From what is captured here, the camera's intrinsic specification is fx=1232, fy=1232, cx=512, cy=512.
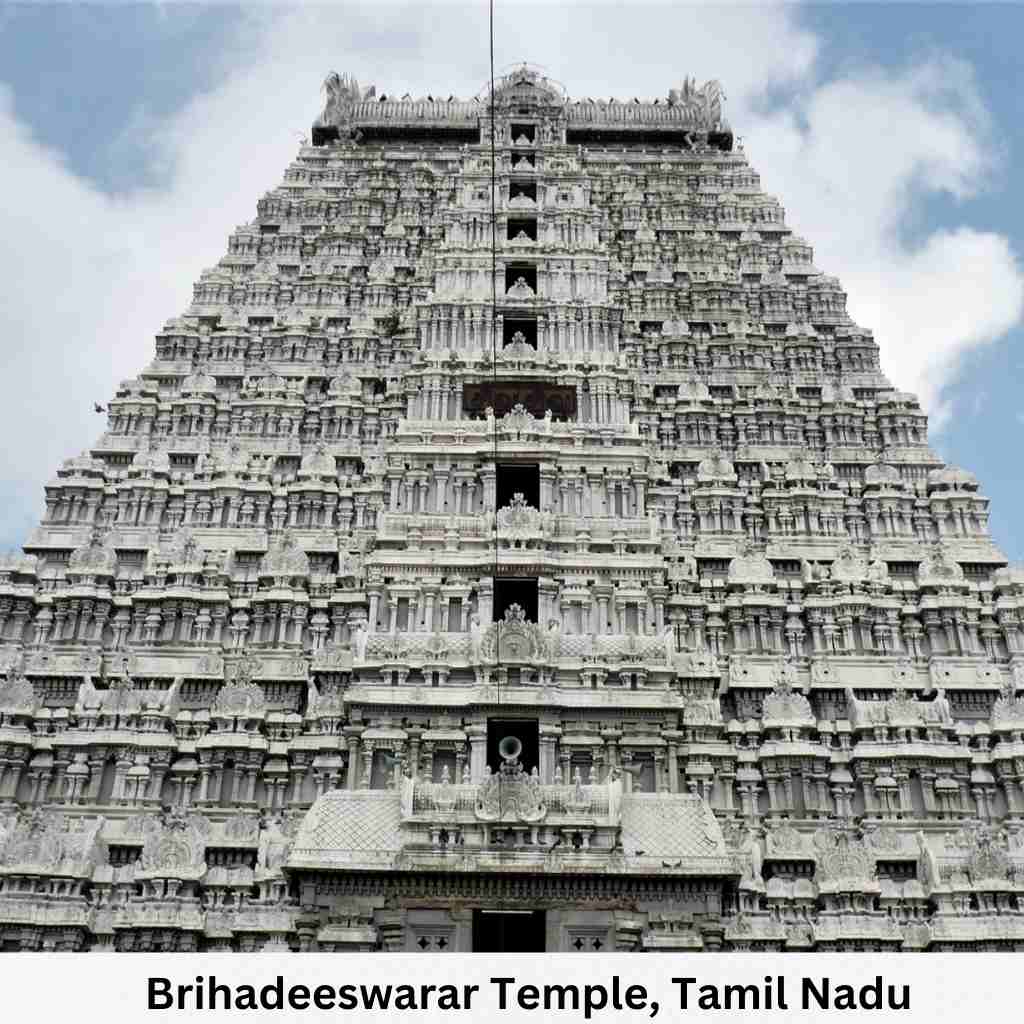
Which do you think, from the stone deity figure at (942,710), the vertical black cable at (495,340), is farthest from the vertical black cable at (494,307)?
the stone deity figure at (942,710)

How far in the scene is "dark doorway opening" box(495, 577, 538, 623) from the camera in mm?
24172

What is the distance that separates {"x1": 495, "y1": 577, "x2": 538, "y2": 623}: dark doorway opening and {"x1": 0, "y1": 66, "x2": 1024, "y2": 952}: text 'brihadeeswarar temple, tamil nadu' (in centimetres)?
14

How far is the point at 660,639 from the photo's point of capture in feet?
74.0

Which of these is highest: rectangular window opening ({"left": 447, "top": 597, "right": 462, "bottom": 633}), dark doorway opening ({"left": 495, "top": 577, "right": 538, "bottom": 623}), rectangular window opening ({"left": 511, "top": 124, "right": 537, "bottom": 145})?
rectangular window opening ({"left": 511, "top": 124, "right": 537, "bottom": 145})

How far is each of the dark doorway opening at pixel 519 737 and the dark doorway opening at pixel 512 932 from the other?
285 centimetres

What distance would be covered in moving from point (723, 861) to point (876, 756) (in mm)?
5072

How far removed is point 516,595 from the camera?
24500 millimetres

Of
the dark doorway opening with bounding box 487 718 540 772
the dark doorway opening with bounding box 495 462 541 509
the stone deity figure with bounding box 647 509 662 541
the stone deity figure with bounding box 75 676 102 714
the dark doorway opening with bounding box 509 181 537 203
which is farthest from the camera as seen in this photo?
the dark doorway opening with bounding box 509 181 537 203

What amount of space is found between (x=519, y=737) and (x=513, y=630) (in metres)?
1.90

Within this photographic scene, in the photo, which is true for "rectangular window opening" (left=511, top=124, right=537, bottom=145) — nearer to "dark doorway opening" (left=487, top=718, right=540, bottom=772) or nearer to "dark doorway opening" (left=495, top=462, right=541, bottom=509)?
"dark doorway opening" (left=495, top=462, right=541, bottom=509)

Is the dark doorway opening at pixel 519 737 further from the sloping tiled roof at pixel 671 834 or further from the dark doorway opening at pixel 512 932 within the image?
the dark doorway opening at pixel 512 932

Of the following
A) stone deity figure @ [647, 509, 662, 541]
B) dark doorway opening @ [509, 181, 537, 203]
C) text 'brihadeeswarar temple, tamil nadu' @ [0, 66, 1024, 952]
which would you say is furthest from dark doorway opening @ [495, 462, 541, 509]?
dark doorway opening @ [509, 181, 537, 203]

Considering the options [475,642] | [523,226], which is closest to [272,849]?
[475,642]
